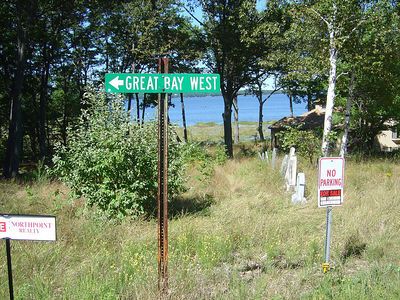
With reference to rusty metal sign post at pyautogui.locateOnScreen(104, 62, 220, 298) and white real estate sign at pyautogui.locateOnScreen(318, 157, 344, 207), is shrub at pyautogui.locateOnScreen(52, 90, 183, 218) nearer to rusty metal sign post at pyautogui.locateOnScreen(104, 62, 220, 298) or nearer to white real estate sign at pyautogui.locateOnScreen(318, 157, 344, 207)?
rusty metal sign post at pyautogui.locateOnScreen(104, 62, 220, 298)

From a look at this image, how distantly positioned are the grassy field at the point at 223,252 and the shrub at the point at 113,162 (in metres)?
0.40

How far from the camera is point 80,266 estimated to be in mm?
5223

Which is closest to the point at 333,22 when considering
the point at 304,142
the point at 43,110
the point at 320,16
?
the point at 320,16

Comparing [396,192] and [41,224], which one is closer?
[41,224]

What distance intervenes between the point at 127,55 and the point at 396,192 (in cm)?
2368

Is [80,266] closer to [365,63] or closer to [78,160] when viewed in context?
[78,160]

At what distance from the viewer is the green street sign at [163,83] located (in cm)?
429

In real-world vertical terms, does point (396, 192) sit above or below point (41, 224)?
below

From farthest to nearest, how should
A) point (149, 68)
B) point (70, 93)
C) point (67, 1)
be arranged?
point (70, 93) < point (149, 68) < point (67, 1)

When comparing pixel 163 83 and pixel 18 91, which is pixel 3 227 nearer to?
pixel 163 83

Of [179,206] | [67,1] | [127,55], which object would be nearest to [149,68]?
[127,55]

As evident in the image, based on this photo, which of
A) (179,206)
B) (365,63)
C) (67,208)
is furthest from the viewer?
(365,63)

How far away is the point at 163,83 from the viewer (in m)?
4.32

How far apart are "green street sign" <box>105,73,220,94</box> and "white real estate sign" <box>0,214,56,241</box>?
141 cm
